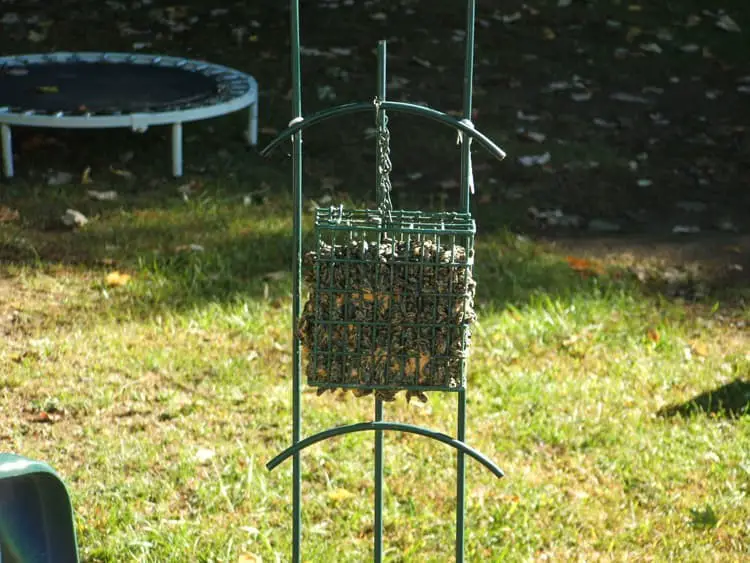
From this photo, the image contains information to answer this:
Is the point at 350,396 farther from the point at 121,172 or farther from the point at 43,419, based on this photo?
the point at 121,172

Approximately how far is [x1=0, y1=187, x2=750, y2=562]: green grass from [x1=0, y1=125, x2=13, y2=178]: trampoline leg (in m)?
0.89

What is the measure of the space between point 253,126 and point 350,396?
327 centimetres

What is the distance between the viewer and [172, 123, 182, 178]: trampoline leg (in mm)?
6734

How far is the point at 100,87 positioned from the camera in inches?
288

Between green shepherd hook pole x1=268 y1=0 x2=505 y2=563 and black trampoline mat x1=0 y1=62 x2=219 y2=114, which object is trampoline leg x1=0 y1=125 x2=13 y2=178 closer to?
black trampoline mat x1=0 y1=62 x2=219 y2=114

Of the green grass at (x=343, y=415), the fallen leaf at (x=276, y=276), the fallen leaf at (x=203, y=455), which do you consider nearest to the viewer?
the green grass at (x=343, y=415)

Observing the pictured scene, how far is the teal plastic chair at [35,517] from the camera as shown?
2.31 metres

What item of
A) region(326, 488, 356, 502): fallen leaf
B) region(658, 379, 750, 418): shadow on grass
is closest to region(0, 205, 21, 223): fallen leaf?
region(326, 488, 356, 502): fallen leaf

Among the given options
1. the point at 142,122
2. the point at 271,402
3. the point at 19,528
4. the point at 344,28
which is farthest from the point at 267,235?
the point at 344,28

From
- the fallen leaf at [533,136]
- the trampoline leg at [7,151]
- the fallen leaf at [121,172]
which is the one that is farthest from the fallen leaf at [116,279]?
the fallen leaf at [533,136]

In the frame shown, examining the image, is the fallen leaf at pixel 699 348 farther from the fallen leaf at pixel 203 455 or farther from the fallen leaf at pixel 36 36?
the fallen leaf at pixel 36 36

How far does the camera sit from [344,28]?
10.1m

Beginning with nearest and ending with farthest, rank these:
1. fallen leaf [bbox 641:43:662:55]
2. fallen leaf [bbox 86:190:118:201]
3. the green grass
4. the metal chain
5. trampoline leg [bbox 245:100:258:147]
Result: 1. the metal chain
2. the green grass
3. fallen leaf [bbox 86:190:118:201]
4. trampoline leg [bbox 245:100:258:147]
5. fallen leaf [bbox 641:43:662:55]

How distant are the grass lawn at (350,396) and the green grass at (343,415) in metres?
0.01
